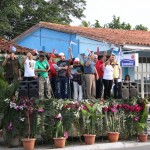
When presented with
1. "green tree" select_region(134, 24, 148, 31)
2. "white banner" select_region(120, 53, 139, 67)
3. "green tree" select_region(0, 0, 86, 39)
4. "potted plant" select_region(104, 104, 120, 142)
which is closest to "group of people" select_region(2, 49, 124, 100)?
"potted plant" select_region(104, 104, 120, 142)

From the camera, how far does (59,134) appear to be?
12.0 m

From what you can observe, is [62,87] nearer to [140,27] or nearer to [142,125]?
[142,125]

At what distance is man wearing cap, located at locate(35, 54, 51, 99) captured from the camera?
1226cm

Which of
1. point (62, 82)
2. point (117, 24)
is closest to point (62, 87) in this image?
point (62, 82)

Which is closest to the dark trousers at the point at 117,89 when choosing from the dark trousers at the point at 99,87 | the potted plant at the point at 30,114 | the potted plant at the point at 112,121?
the dark trousers at the point at 99,87

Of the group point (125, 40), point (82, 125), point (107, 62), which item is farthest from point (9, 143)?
point (125, 40)

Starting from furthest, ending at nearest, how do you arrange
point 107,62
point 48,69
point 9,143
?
point 107,62 → point 48,69 → point 9,143

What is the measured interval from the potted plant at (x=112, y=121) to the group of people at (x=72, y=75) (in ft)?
2.22

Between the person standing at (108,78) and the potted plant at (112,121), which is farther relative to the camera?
the person standing at (108,78)

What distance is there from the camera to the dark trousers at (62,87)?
1309cm

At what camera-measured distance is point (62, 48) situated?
23625 mm

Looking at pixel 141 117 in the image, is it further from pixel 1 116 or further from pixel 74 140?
pixel 1 116

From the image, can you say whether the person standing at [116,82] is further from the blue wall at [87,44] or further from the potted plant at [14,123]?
the blue wall at [87,44]

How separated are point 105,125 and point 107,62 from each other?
2.07 m
